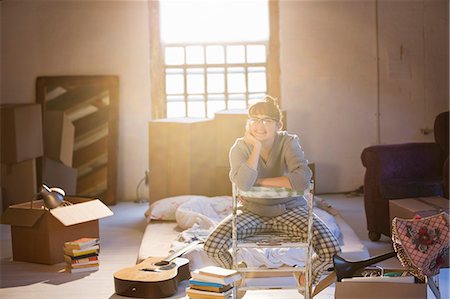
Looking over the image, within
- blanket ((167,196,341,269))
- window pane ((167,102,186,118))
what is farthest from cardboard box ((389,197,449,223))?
window pane ((167,102,186,118))

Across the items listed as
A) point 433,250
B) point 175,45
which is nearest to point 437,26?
point 175,45

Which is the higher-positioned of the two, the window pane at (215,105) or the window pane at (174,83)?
the window pane at (174,83)

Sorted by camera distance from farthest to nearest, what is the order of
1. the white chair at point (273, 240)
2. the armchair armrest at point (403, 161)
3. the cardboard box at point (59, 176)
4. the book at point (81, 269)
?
1. the cardboard box at point (59, 176)
2. the armchair armrest at point (403, 161)
3. the book at point (81, 269)
4. the white chair at point (273, 240)

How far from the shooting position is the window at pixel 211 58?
9.14m

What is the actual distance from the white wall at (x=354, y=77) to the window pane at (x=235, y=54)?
18.0 inches

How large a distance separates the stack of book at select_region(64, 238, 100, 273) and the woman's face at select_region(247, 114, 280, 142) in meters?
1.87

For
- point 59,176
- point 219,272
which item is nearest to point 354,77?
point 59,176

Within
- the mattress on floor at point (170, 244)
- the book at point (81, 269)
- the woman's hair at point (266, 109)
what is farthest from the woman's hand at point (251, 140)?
the book at point (81, 269)

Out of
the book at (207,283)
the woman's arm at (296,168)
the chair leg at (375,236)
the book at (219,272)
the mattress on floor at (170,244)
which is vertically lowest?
the chair leg at (375,236)

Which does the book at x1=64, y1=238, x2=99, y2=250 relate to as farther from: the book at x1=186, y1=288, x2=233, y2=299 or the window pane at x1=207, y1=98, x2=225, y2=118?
the window pane at x1=207, y1=98, x2=225, y2=118

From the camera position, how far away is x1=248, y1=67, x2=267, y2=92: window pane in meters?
9.30

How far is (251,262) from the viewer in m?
5.52

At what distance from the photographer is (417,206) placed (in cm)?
590

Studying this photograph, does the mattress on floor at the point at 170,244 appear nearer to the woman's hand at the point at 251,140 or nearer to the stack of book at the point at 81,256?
the stack of book at the point at 81,256
